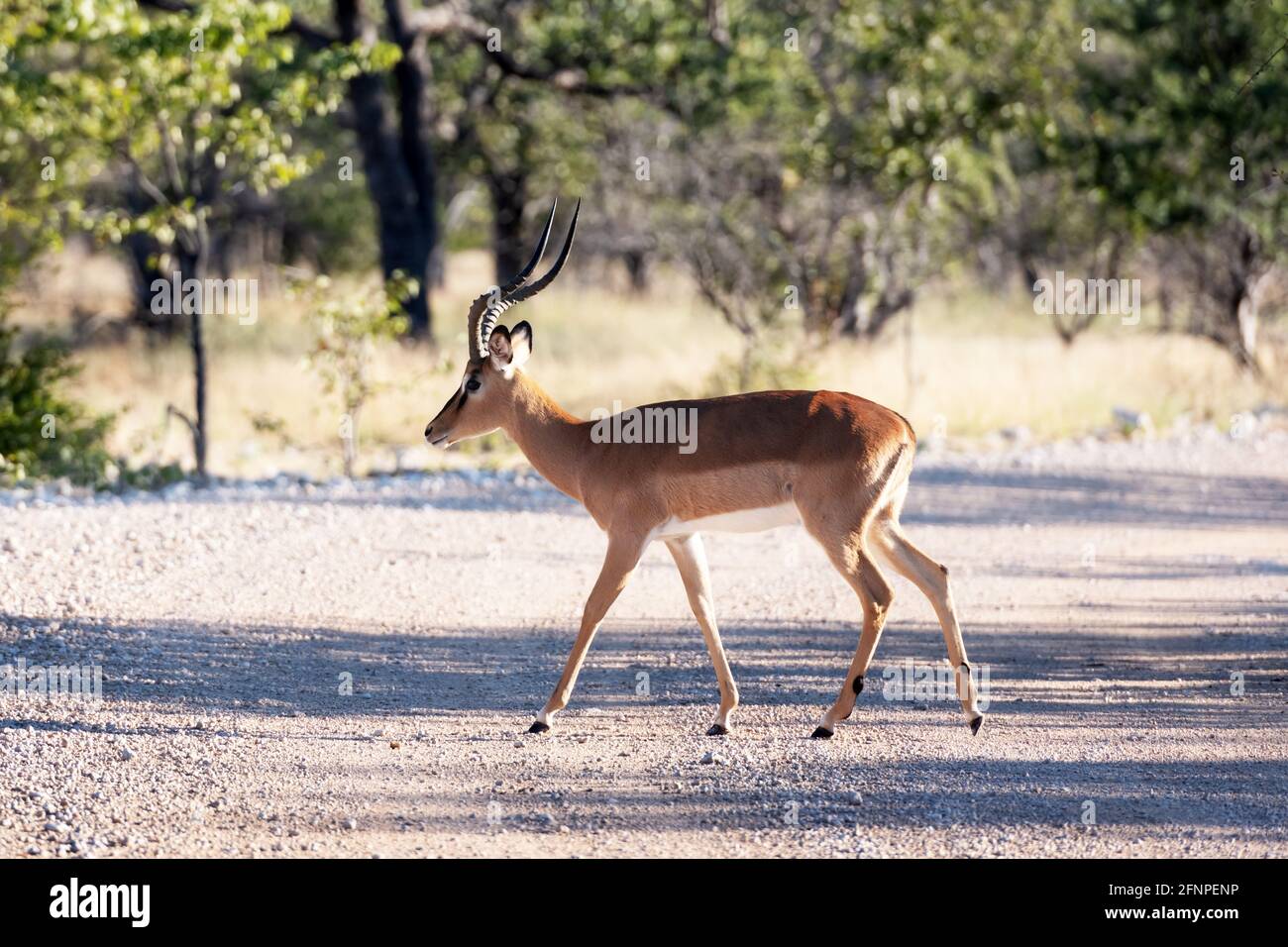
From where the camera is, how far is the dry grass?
15.1 metres

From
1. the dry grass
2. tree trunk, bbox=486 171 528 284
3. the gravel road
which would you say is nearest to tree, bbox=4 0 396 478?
the dry grass

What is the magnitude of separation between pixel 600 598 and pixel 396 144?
1525cm

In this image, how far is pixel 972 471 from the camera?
42.0ft

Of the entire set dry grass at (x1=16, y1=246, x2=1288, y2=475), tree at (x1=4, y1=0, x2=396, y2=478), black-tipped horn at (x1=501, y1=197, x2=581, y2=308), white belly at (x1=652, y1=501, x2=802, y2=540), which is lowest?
white belly at (x1=652, y1=501, x2=802, y2=540)

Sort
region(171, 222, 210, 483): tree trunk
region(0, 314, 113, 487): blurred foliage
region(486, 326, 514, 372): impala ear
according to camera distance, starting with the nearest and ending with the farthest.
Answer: region(486, 326, 514, 372): impala ear, region(0, 314, 113, 487): blurred foliage, region(171, 222, 210, 483): tree trunk

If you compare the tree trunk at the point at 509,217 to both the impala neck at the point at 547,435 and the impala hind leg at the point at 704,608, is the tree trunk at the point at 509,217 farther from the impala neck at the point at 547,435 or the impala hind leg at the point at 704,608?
the impala hind leg at the point at 704,608

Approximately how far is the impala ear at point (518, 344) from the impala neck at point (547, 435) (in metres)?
0.09

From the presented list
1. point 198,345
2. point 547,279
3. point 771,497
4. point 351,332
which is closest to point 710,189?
point 351,332

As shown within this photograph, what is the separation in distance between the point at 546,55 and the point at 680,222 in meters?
4.92

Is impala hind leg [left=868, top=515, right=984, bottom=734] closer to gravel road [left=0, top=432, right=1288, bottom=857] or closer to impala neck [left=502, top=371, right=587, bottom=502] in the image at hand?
gravel road [left=0, top=432, right=1288, bottom=857]

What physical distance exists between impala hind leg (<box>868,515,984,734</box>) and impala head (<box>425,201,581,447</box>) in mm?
1690
